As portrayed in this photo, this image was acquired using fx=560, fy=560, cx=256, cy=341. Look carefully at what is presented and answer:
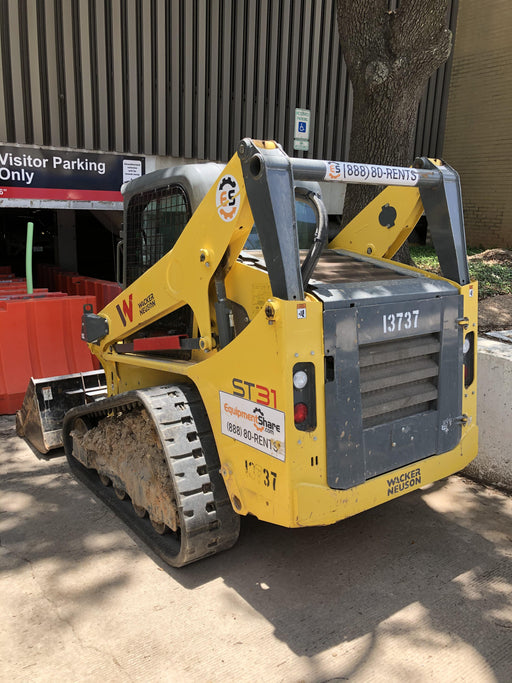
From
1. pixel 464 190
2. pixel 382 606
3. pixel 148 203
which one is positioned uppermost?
pixel 464 190

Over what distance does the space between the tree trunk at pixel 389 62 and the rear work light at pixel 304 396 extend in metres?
3.70

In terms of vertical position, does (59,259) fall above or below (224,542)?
above

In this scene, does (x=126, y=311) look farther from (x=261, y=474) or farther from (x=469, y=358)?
(x=469, y=358)

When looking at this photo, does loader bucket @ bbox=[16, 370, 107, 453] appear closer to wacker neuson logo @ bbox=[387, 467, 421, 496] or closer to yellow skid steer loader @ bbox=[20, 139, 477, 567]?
yellow skid steer loader @ bbox=[20, 139, 477, 567]

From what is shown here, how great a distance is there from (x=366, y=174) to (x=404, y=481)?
1.73m

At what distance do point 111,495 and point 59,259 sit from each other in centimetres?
736

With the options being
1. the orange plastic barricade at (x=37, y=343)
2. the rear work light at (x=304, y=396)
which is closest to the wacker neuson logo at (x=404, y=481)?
the rear work light at (x=304, y=396)

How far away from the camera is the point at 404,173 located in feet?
10.5

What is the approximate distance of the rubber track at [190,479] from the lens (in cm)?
316

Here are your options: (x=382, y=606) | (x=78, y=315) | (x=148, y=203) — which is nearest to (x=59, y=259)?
(x=78, y=315)

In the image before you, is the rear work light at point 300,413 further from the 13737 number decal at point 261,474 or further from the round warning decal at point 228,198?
the round warning decal at point 228,198

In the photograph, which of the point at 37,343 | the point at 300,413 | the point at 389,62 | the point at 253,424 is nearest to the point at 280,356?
the point at 300,413

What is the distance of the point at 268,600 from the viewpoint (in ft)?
9.98

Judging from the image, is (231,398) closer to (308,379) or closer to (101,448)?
(308,379)
